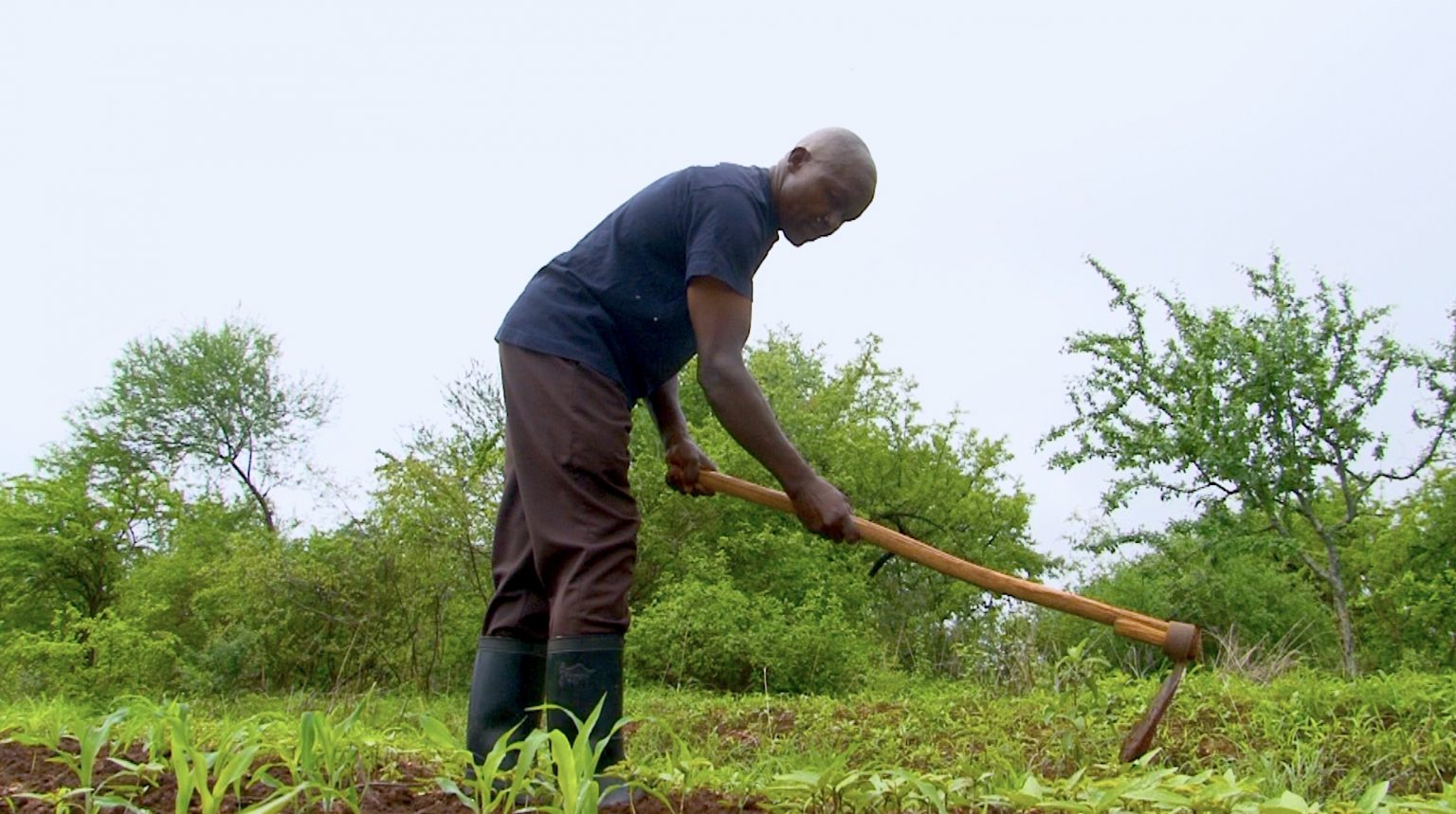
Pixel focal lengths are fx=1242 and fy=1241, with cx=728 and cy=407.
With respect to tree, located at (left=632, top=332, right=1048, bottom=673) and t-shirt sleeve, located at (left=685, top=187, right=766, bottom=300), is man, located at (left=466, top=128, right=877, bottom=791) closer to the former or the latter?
t-shirt sleeve, located at (left=685, top=187, right=766, bottom=300)

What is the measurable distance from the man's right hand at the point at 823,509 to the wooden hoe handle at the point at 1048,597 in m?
0.06

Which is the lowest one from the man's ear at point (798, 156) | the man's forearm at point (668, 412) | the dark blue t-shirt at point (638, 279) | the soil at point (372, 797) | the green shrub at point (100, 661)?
the soil at point (372, 797)

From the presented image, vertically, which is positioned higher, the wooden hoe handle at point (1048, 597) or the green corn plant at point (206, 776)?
the wooden hoe handle at point (1048, 597)

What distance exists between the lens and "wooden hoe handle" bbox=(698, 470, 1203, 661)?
2906mm

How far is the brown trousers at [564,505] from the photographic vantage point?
258cm

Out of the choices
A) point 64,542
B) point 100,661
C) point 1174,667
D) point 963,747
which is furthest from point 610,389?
point 64,542

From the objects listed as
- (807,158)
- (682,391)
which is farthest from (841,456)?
(807,158)

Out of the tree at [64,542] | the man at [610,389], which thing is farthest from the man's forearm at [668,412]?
the tree at [64,542]

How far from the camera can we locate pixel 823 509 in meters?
2.83

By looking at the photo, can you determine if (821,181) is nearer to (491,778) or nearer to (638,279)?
(638,279)

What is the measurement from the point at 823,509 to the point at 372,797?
115 centimetres

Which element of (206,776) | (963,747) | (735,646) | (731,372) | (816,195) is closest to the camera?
(206,776)

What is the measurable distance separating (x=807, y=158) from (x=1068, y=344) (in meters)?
10.7

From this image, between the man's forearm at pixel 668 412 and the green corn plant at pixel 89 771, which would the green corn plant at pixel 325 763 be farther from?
the man's forearm at pixel 668 412
